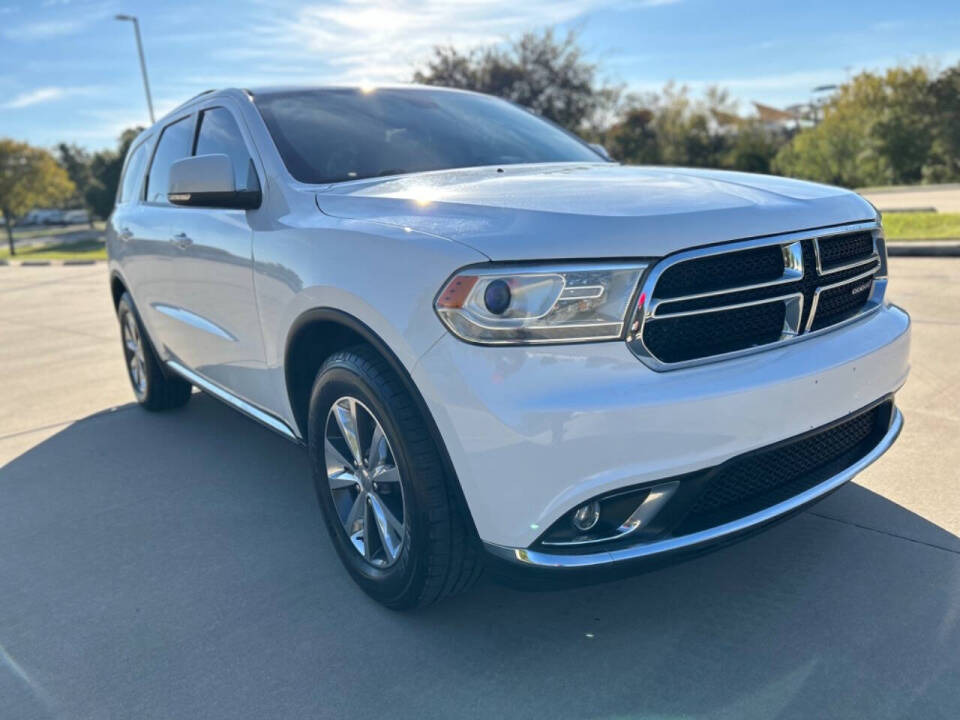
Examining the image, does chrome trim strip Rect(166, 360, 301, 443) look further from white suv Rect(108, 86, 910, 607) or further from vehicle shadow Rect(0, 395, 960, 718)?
vehicle shadow Rect(0, 395, 960, 718)

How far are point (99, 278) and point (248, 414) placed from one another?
14.7 m

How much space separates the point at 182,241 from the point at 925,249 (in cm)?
852

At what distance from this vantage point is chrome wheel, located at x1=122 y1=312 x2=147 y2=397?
5.12 m

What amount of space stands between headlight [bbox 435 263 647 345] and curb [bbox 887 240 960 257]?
8.69 meters

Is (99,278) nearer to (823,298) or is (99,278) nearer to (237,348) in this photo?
(237,348)

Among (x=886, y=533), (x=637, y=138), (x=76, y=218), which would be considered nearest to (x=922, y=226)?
(x=886, y=533)

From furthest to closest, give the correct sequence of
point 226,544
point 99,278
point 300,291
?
point 99,278, point 226,544, point 300,291

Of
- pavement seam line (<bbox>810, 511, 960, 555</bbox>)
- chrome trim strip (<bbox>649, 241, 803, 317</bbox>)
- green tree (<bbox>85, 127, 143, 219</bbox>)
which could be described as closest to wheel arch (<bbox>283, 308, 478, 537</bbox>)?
chrome trim strip (<bbox>649, 241, 803, 317</bbox>)

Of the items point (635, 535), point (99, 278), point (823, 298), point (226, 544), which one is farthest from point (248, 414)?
point (99, 278)

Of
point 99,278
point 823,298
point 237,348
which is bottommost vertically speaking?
point 99,278

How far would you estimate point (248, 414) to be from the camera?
3607 millimetres

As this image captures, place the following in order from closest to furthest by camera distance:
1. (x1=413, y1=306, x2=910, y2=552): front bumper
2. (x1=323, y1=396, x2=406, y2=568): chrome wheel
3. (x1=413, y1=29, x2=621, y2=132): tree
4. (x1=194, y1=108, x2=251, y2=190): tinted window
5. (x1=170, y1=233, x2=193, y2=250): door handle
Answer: (x1=413, y1=306, x2=910, y2=552): front bumper, (x1=323, y1=396, x2=406, y2=568): chrome wheel, (x1=194, y1=108, x2=251, y2=190): tinted window, (x1=170, y1=233, x2=193, y2=250): door handle, (x1=413, y1=29, x2=621, y2=132): tree

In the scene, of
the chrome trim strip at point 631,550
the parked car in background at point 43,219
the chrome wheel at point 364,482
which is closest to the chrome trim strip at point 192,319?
the chrome wheel at point 364,482

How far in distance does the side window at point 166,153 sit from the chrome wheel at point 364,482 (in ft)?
6.90
